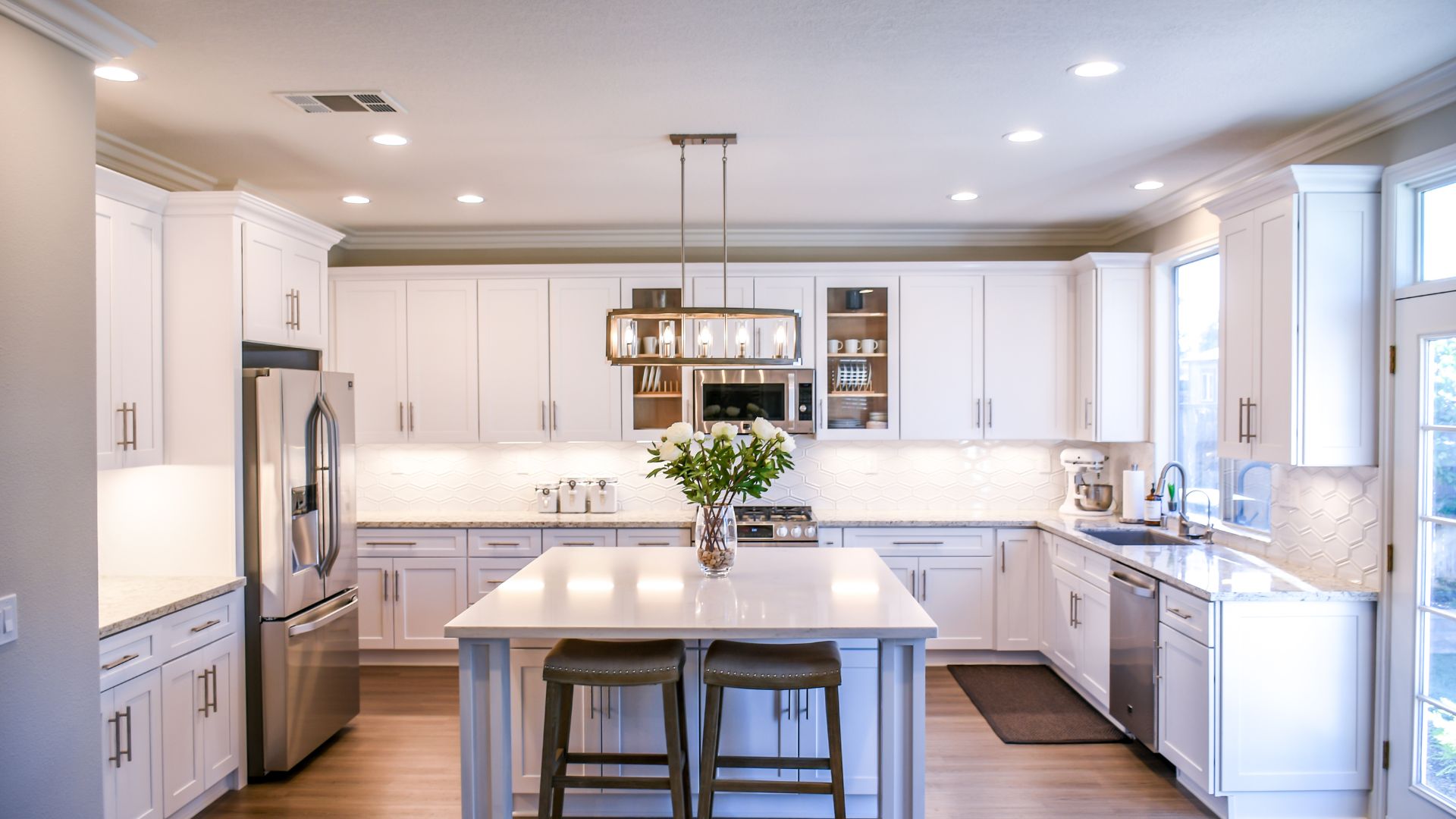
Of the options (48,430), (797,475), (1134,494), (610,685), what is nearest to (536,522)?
(797,475)

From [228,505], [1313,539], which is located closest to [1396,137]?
[1313,539]

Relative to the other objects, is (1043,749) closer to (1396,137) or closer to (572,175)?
(1396,137)

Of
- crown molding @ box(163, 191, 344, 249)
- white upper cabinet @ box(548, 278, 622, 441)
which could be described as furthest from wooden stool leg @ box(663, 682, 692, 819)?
white upper cabinet @ box(548, 278, 622, 441)

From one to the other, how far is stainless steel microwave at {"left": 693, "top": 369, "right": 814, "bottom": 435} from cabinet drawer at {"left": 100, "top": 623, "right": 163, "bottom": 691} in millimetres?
3037

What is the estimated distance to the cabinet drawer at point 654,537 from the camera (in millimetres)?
5027

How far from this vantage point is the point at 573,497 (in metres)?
5.35

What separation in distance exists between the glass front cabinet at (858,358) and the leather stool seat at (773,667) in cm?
260

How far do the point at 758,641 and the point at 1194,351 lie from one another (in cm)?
312

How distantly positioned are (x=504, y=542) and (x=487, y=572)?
0.70ft

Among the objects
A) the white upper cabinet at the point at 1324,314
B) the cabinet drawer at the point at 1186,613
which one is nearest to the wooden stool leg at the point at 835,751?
the cabinet drawer at the point at 1186,613

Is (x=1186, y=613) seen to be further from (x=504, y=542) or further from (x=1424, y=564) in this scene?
(x=504, y=542)

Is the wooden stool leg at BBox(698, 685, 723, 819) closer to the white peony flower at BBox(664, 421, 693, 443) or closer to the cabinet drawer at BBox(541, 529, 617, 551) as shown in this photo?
the white peony flower at BBox(664, 421, 693, 443)

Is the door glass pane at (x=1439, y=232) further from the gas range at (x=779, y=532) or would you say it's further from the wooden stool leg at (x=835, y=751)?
the gas range at (x=779, y=532)

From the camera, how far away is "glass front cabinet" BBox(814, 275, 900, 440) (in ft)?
17.4
